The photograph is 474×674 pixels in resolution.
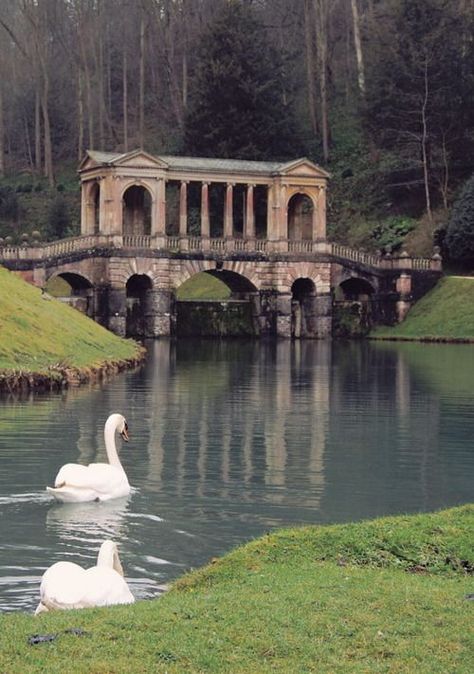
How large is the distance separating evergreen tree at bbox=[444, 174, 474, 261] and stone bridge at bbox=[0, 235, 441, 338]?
1.79 metres

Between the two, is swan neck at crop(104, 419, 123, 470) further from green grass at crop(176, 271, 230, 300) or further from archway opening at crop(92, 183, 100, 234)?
green grass at crop(176, 271, 230, 300)

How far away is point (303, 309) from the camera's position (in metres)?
84.9

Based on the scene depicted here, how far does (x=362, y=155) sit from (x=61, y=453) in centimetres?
7447

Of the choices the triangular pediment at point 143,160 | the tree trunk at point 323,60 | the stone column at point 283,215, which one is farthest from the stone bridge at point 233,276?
the tree trunk at point 323,60

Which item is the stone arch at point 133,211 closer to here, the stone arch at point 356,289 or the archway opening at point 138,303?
the archway opening at point 138,303

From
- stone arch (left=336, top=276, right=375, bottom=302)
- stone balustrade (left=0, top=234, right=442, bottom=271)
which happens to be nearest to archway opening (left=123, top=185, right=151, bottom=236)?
stone balustrade (left=0, top=234, right=442, bottom=271)

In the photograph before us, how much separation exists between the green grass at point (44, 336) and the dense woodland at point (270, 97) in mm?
Answer: 36830

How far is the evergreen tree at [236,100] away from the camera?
92938 millimetres

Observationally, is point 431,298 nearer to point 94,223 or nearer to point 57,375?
point 94,223

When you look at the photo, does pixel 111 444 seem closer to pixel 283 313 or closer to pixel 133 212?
pixel 283 313

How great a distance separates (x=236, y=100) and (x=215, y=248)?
1575 cm

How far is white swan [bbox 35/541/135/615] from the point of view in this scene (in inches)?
533

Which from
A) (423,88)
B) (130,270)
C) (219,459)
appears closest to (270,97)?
(423,88)

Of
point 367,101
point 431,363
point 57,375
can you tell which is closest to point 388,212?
point 367,101
